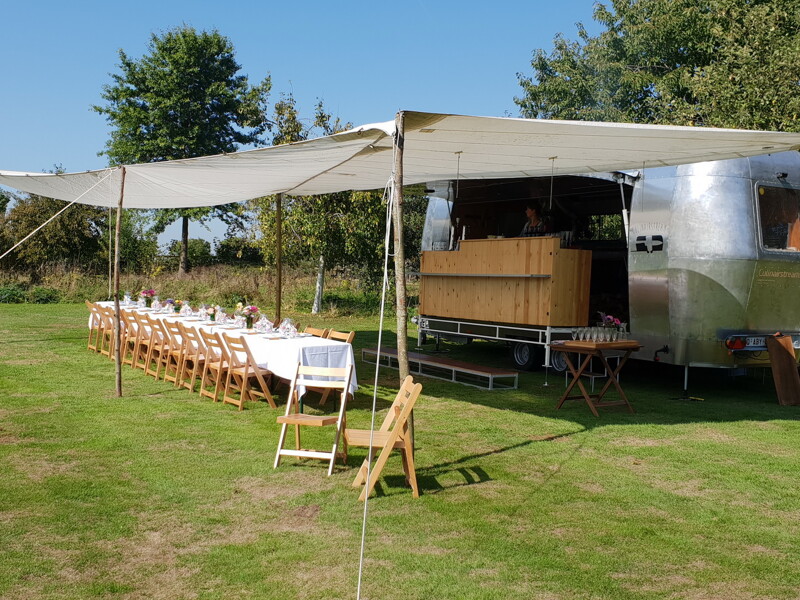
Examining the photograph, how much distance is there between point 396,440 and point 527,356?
6339 millimetres

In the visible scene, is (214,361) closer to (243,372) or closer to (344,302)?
(243,372)

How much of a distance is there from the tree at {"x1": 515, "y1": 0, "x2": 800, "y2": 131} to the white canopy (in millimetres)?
7246

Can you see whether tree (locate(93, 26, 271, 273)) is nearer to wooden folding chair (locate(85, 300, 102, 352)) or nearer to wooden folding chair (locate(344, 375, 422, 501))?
wooden folding chair (locate(85, 300, 102, 352))

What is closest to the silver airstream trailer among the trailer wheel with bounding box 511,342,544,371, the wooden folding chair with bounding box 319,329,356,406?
the trailer wheel with bounding box 511,342,544,371

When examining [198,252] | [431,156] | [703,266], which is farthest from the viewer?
[198,252]

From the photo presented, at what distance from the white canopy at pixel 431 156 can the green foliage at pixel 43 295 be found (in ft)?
39.3

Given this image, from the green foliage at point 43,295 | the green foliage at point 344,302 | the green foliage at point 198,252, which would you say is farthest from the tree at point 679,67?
the green foliage at point 43,295

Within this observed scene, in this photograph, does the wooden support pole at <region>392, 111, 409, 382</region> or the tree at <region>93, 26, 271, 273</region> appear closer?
the wooden support pole at <region>392, 111, 409, 382</region>

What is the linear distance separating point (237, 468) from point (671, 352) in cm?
528

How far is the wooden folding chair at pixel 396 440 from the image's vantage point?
4855 mm

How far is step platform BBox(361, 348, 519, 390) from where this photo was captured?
31.0 feet

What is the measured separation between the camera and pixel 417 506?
15.8ft

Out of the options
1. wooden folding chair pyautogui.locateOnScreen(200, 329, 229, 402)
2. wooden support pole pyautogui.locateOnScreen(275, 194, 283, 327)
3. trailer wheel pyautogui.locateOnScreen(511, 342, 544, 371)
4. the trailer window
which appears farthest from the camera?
trailer wheel pyautogui.locateOnScreen(511, 342, 544, 371)

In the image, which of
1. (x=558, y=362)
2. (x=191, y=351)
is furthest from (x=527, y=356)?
(x=191, y=351)
